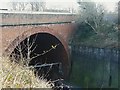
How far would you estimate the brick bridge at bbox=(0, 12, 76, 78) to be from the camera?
40.3ft

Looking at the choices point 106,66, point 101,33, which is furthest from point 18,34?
point 101,33

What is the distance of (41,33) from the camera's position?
15.4 m

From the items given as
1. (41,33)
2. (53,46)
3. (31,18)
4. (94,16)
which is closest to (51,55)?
(53,46)

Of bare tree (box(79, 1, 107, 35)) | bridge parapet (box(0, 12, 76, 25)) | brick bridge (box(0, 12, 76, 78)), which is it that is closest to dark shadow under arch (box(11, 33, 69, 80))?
brick bridge (box(0, 12, 76, 78))

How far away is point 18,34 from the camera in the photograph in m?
12.8

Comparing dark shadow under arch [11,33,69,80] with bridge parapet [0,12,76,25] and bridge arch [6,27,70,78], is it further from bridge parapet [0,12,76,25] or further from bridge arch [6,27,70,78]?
bridge parapet [0,12,76,25]

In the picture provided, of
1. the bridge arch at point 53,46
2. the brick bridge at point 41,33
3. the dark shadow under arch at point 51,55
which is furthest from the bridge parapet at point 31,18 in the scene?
the dark shadow under arch at point 51,55

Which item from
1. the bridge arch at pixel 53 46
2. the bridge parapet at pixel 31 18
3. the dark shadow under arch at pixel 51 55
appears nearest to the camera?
the bridge parapet at pixel 31 18

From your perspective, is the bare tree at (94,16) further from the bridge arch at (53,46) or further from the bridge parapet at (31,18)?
the bridge arch at (53,46)

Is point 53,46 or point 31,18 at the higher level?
point 31,18

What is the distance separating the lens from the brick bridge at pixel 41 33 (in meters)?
12.3

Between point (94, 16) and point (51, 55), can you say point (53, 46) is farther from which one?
point (94, 16)

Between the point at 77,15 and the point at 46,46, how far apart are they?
10.2 ft

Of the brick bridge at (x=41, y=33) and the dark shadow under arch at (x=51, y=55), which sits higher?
the brick bridge at (x=41, y=33)
